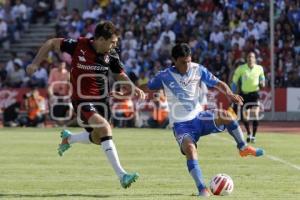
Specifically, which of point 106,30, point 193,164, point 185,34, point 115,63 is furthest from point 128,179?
point 185,34

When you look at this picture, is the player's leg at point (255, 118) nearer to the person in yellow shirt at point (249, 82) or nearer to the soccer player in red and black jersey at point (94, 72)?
the person in yellow shirt at point (249, 82)

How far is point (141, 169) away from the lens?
49.2 feet

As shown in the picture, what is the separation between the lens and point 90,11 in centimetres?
3666

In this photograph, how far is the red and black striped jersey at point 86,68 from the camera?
12.2m

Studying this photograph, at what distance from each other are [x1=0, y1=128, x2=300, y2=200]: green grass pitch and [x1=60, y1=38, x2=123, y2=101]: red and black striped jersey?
1317mm

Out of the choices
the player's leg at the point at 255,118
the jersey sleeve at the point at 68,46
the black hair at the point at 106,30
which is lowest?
the player's leg at the point at 255,118

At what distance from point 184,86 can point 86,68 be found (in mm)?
1356

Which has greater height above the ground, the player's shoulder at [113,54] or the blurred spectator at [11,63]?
the player's shoulder at [113,54]

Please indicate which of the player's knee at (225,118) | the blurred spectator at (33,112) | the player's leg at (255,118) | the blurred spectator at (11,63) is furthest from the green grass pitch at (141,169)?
the blurred spectator at (11,63)

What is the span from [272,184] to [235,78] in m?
9.66

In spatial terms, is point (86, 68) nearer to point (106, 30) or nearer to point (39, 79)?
point (106, 30)

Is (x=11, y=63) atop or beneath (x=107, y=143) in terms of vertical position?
atop

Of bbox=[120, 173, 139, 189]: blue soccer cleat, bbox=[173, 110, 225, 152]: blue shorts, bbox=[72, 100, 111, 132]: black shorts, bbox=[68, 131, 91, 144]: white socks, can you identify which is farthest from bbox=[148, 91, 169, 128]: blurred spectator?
bbox=[120, 173, 139, 189]: blue soccer cleat

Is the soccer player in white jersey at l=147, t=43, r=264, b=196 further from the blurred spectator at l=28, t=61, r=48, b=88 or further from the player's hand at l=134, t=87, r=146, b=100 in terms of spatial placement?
the blurred spectator at l=28, t=61, r=48, b=88
